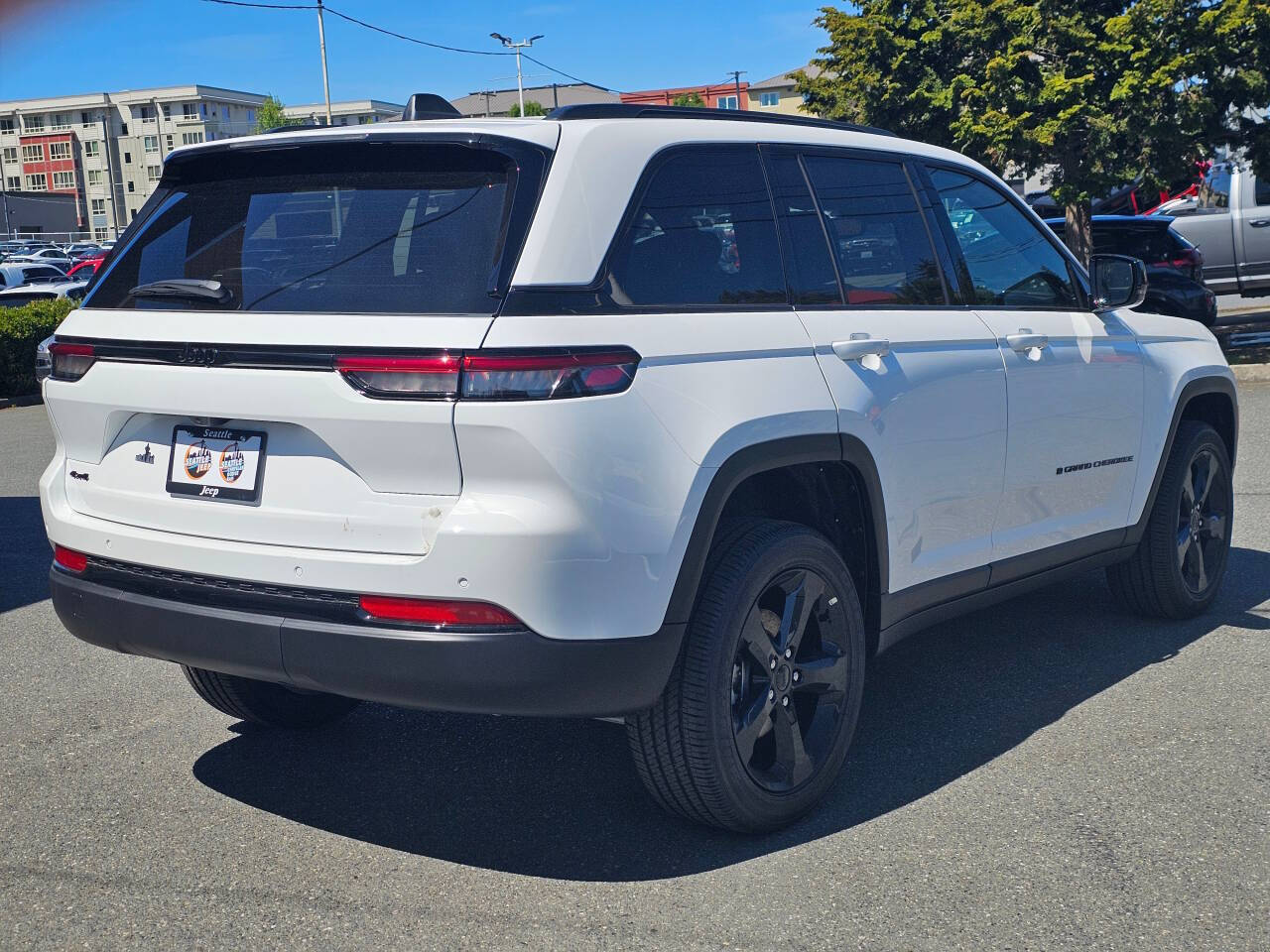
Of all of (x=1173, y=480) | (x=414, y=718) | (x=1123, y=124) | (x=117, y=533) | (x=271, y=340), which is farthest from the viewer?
(x=1123, y=124)

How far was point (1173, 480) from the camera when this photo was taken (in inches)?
215

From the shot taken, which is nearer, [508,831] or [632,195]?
[632,195]

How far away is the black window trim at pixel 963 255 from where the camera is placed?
4496 mm

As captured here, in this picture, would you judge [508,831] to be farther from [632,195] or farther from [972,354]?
[972,354]

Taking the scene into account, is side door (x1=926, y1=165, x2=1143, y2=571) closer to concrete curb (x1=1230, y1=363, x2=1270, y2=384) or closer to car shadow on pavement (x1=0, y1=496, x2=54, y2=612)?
car shadow on pavement (x1=0, y1=496, x2=54, y2=612)

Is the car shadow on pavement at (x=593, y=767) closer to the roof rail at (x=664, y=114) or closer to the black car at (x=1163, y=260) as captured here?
the roof rail at (x=664, y=114)

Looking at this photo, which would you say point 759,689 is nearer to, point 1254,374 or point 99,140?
point 1254,374

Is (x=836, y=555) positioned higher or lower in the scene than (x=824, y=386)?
lower

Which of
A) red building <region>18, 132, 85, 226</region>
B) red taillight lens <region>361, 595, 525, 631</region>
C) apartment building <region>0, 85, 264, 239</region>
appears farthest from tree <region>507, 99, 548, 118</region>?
red building <region>18, 132, 85, 226</region>

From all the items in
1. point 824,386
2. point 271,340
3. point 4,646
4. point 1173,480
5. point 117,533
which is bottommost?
point 4,646

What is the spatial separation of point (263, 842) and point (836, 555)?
1.72 m

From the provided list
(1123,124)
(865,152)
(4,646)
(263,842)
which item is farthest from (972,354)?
(1123,124)

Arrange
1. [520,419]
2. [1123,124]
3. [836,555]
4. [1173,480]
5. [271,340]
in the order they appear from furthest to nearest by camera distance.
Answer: [1123,124]
[1173,480]
[836,555]
[271,340]
[520,419]

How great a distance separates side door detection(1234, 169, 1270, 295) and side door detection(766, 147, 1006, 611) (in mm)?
16499
